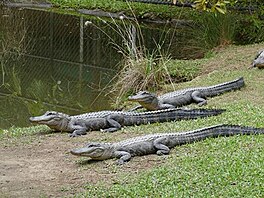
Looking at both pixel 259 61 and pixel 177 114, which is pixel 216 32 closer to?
pixel 259 61

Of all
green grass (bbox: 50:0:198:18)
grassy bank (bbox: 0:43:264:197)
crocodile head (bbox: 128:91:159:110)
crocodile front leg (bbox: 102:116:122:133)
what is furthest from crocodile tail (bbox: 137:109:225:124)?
green grass (bbox: 50:0:198:18)

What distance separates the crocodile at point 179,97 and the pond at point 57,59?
1496mm

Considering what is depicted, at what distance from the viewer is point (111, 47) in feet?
42.0

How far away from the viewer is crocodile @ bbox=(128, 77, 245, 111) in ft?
23.9

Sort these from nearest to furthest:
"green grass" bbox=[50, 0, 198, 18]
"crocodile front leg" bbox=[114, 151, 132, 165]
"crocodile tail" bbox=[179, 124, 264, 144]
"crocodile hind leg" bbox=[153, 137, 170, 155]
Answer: "crocodile front leg" bbox=[114, 151, 132, 165] → "crocodile hind leg" bbox=[153, 137, 170, 155] → "crocodile tail" bbox=[179, 124, 264, 144] → "green grass" bbox=[50, 0, 198, 18]

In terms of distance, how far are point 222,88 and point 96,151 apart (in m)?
2.84

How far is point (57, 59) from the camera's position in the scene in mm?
12133

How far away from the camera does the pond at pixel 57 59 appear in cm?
912

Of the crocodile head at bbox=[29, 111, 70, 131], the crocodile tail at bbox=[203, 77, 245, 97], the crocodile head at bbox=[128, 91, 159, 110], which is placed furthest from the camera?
the crocodile tail at bbox=[203, 77, 245, 97]

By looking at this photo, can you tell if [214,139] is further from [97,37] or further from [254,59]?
[97,37]

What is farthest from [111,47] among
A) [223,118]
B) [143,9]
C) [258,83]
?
[223,118]

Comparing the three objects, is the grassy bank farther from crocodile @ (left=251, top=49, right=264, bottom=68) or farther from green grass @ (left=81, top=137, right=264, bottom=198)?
crocodile @ (left=251, top=49, right=264, bottom=68)

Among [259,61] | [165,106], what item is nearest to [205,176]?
[165,106]

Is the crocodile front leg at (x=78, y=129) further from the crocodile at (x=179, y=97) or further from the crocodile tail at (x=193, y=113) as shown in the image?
the crocodile tail at (x=193, y=113)
